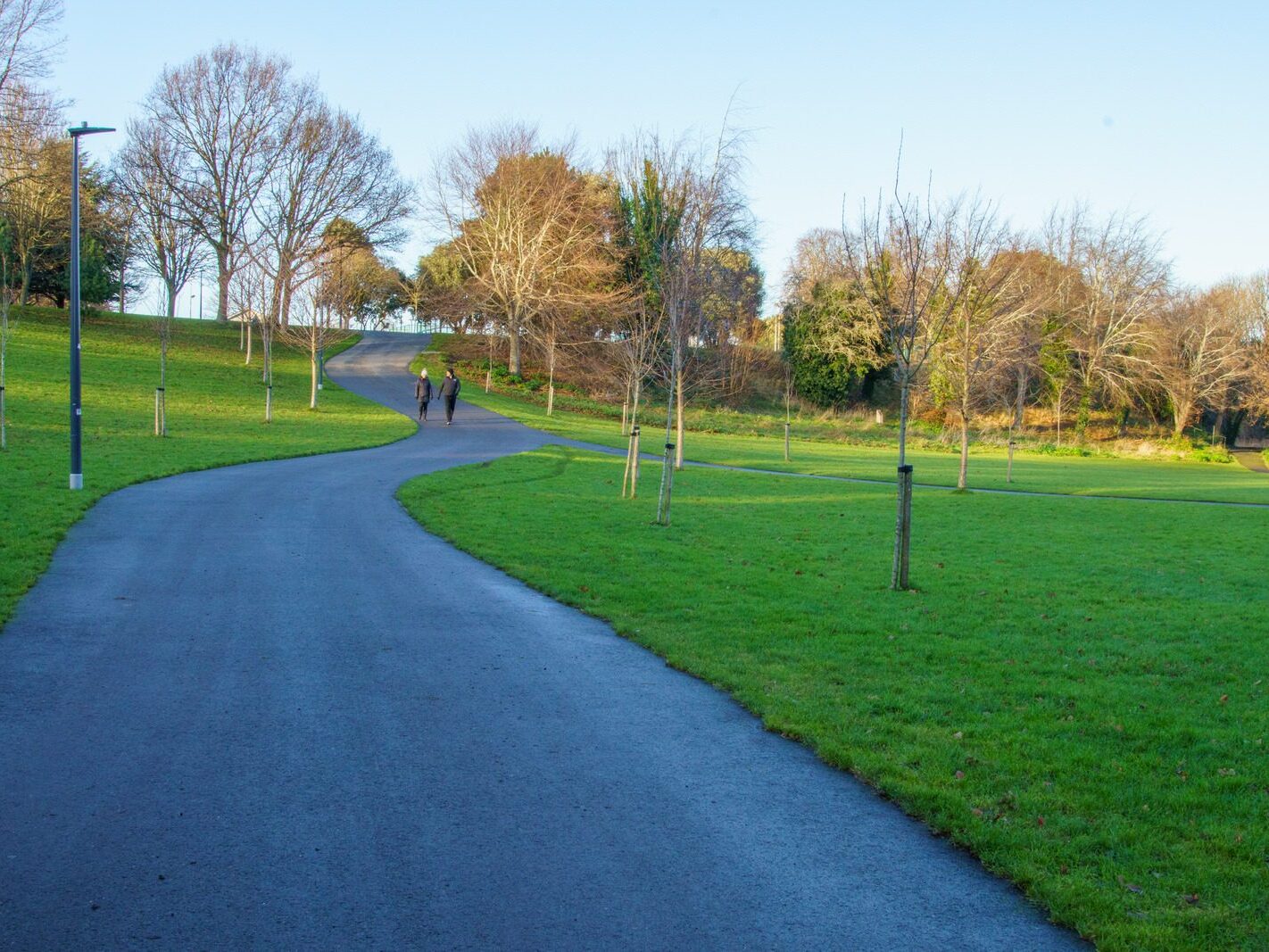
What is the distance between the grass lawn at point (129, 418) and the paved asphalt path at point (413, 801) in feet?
8.01

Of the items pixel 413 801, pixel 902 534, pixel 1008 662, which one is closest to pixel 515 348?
pixel 902 534

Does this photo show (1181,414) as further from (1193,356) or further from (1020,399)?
(1020,399)

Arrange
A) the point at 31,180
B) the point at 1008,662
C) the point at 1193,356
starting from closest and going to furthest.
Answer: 1. the point at 1008,662
2. the point at 31,180
3. the point at 1193,356

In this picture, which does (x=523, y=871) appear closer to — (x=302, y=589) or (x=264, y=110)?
(x=302, y=589)

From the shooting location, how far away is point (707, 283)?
22.3 m

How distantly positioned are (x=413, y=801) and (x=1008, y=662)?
4.96 metres

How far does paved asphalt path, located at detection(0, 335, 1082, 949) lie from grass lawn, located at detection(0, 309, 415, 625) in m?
2.44

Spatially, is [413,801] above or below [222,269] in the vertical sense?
below

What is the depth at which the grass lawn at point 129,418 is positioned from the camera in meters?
13.3

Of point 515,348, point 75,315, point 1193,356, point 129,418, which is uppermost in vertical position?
point 1193,356

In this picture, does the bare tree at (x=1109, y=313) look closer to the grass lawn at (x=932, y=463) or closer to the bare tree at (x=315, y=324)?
the grass lawn at (x=932, y=463)

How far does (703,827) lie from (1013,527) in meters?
14.1

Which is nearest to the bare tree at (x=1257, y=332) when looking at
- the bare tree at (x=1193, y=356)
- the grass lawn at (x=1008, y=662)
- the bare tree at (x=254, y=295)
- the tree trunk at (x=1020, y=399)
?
the bare tree at (x=1193, y=356)

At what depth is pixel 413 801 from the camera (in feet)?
15.0
